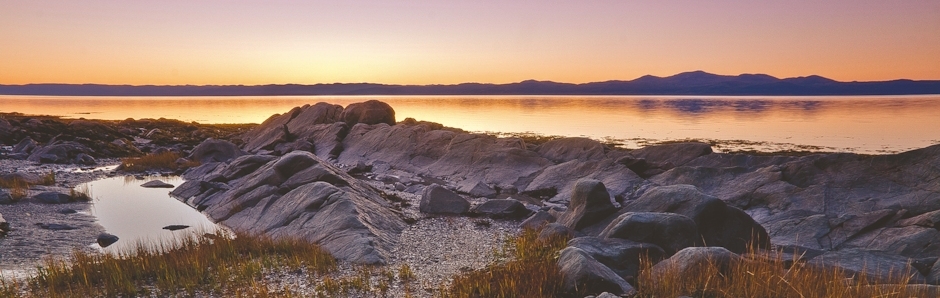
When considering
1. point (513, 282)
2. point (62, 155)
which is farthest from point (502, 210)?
point (62, 155)

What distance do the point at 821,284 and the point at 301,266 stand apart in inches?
437

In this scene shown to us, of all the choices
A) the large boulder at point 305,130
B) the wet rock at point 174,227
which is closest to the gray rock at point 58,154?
the large boulder at point 305,130

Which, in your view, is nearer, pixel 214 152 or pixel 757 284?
pixel 757 284

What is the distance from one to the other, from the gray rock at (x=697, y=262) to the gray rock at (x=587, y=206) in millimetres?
7147

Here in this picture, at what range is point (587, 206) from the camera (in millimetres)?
18766

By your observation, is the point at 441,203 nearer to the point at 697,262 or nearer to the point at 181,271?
the point at 181,271

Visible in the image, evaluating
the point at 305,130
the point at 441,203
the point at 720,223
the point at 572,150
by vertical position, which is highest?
the point at 720,223

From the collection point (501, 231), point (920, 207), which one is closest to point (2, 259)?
point (501, 231)

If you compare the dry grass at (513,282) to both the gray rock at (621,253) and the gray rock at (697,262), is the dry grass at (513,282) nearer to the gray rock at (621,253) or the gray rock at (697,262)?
the gray rock at (621,253)

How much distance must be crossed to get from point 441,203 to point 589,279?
1296 centimetres

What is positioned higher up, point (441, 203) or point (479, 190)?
point (441, 203)

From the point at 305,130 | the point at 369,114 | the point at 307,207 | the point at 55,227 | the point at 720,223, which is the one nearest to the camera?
the point at 720,223

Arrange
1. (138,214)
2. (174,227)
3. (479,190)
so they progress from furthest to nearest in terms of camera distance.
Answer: (479,190) → (138,214) → (174,227)

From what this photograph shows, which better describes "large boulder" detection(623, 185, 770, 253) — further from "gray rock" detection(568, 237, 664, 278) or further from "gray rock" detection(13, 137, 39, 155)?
"gray rock" detection(13, 137, 39, 155)
